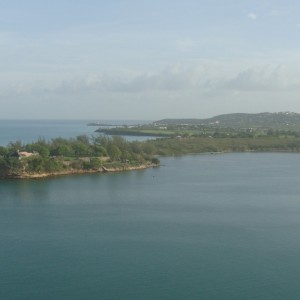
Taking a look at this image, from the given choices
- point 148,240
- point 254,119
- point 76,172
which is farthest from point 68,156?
point 254,119

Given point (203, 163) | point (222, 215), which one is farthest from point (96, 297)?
point (203, 163)

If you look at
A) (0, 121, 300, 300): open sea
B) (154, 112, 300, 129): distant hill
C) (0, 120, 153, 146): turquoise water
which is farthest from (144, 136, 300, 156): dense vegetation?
(154, 112, 300, 129): distant hill

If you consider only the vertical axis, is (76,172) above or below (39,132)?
below

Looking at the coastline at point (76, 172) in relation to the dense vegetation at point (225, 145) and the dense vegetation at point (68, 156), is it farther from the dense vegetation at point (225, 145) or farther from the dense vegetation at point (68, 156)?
the dense vegetation at point (225, 145)

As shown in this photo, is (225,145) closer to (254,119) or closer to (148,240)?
(148,240)

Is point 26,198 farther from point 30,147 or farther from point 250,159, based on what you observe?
point 250,159

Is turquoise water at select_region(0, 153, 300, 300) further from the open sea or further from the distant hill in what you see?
the distant hill
